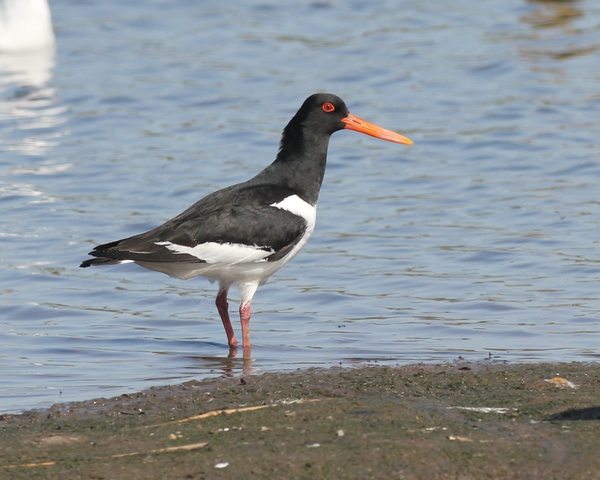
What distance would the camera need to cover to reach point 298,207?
756 cm

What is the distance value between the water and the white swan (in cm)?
48

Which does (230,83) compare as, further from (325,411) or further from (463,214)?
(325,411)

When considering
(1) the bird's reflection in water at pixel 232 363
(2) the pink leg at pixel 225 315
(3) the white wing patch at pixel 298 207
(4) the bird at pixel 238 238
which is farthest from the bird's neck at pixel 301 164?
(1) the bird's reflection in water at pixel 232 363

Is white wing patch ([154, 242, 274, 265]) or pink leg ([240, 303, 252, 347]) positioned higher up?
white wing patch ([154, 242, 274, 265])

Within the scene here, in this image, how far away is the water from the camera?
7383 mm

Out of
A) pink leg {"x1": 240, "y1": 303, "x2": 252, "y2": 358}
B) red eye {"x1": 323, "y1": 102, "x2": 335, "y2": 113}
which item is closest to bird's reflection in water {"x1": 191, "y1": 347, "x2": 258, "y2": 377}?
pink leg {"x1": 240, "y1": 303, "x2": 252, "y2": 358}

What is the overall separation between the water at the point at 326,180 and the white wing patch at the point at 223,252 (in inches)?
24.4

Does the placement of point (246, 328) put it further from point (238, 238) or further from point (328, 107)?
point (328, 107)

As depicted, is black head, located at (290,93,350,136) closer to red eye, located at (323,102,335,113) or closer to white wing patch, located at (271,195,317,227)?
red eye, located at (323,102,335,113)

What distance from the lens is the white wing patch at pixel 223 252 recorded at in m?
7.22

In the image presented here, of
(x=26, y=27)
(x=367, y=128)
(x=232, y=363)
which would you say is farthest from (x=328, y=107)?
(x=26, y=27)

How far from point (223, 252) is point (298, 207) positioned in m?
0.66

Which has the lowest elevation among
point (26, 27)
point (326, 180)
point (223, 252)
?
point (326, 180)

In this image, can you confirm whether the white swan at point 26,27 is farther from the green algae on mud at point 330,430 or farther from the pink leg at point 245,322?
the green algae on mud at point 330,430
